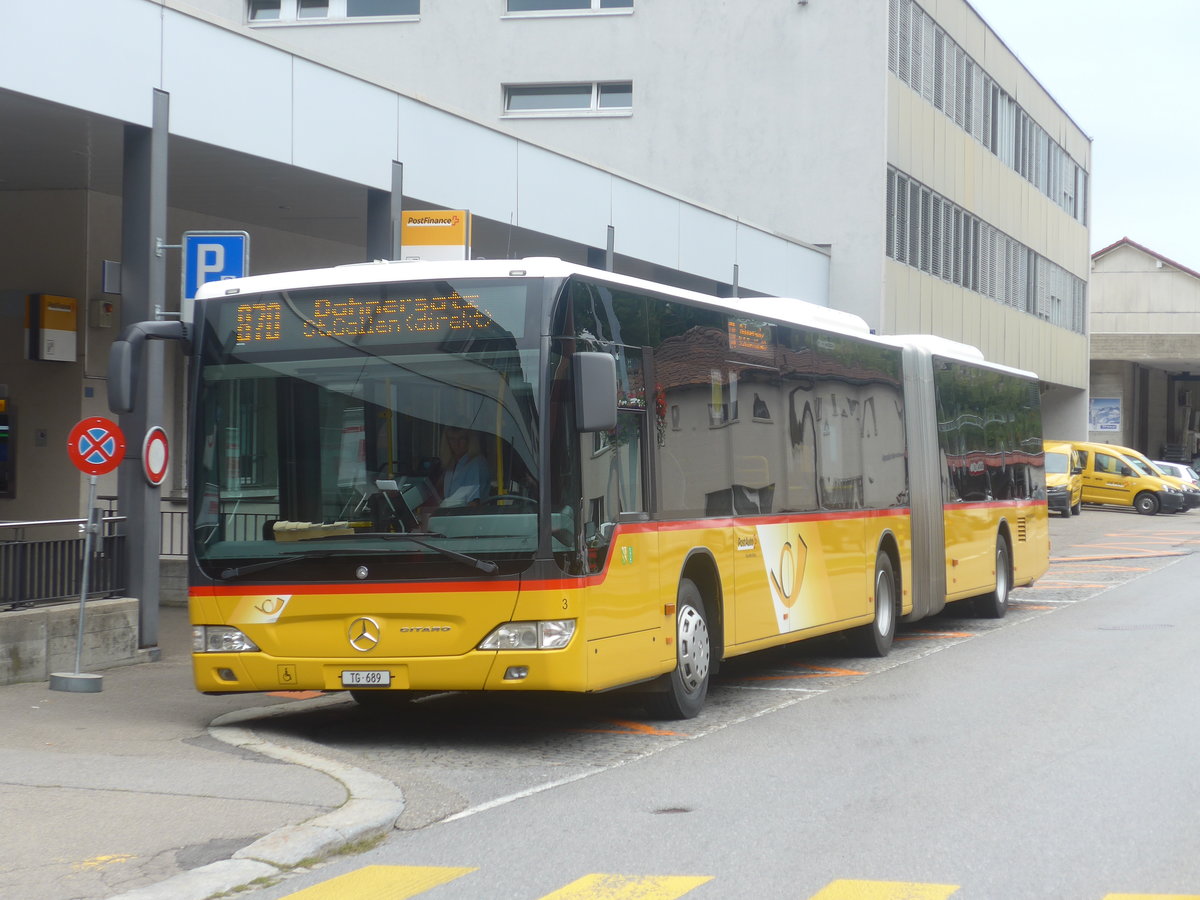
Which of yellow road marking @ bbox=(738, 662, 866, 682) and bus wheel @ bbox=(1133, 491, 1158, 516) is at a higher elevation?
bus wheel @ bbox=(1133, 491, 1158, 516)

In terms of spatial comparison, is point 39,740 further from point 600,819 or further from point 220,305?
point 600,819

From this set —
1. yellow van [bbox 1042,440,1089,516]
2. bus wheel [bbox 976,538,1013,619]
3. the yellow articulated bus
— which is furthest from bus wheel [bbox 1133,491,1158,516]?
the yellow articulated bus

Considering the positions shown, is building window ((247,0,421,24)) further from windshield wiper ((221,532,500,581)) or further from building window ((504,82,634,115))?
windshield wiper ((221,532,500,581))

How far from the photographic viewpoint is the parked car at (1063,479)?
139 feet

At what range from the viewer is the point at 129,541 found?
13.9 m

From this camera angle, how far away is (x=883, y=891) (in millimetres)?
6102

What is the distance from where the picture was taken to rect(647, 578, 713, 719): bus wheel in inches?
422

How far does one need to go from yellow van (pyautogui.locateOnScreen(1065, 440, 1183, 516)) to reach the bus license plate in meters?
39.2

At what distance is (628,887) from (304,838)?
5.02 ft

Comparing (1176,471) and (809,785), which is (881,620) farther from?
(1176,471)

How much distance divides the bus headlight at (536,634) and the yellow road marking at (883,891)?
3.35 m

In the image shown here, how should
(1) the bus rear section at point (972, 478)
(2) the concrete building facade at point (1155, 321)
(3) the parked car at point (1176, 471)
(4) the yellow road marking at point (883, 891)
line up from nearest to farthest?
(4) the yellow road marking at point (883, 891)
(1) the bus rear section at point (972, 478)
(3) the parked car at point (1176, 471)
(2) the concrete building facade at point (1155, 321)

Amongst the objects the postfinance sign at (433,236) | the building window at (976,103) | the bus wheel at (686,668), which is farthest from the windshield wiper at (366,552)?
the building window at (976,103)

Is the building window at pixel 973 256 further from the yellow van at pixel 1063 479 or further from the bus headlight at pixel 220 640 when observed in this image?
the bus headlight at pixel 220 640
